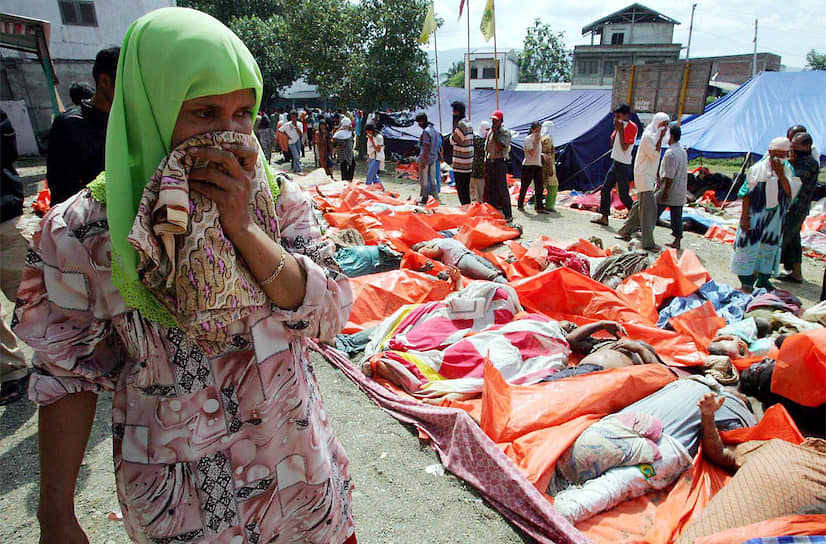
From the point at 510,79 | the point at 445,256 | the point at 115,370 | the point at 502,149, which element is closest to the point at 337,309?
the point at 115,370

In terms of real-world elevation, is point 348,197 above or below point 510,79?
below

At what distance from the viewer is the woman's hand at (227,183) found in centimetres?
78

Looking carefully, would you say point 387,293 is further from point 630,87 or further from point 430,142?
point 630,87

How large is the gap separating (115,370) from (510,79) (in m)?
41.9

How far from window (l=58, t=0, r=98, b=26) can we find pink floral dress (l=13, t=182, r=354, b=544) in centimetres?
2021

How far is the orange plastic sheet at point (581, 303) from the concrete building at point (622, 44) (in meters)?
28.6

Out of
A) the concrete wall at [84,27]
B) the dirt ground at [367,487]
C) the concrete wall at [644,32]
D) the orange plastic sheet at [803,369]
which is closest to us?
the dirt ground at [367,487]

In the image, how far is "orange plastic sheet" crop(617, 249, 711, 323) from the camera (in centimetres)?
420

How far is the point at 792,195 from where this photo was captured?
16.0 ft

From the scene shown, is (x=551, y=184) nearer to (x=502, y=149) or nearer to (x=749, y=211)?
(x=502, y=149)

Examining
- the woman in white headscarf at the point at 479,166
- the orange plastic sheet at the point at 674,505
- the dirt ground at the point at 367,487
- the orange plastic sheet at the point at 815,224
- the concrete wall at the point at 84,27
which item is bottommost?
the orange plastic sheet at the point at 815,224

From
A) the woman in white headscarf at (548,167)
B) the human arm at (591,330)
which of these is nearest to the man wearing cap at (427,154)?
the woman in white headscarf at (548,167)

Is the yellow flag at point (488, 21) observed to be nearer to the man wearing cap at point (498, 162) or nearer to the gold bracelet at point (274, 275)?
the man wearing cap at point (498, 162)

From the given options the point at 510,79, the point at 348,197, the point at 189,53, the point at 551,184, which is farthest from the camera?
the point at 510,79
